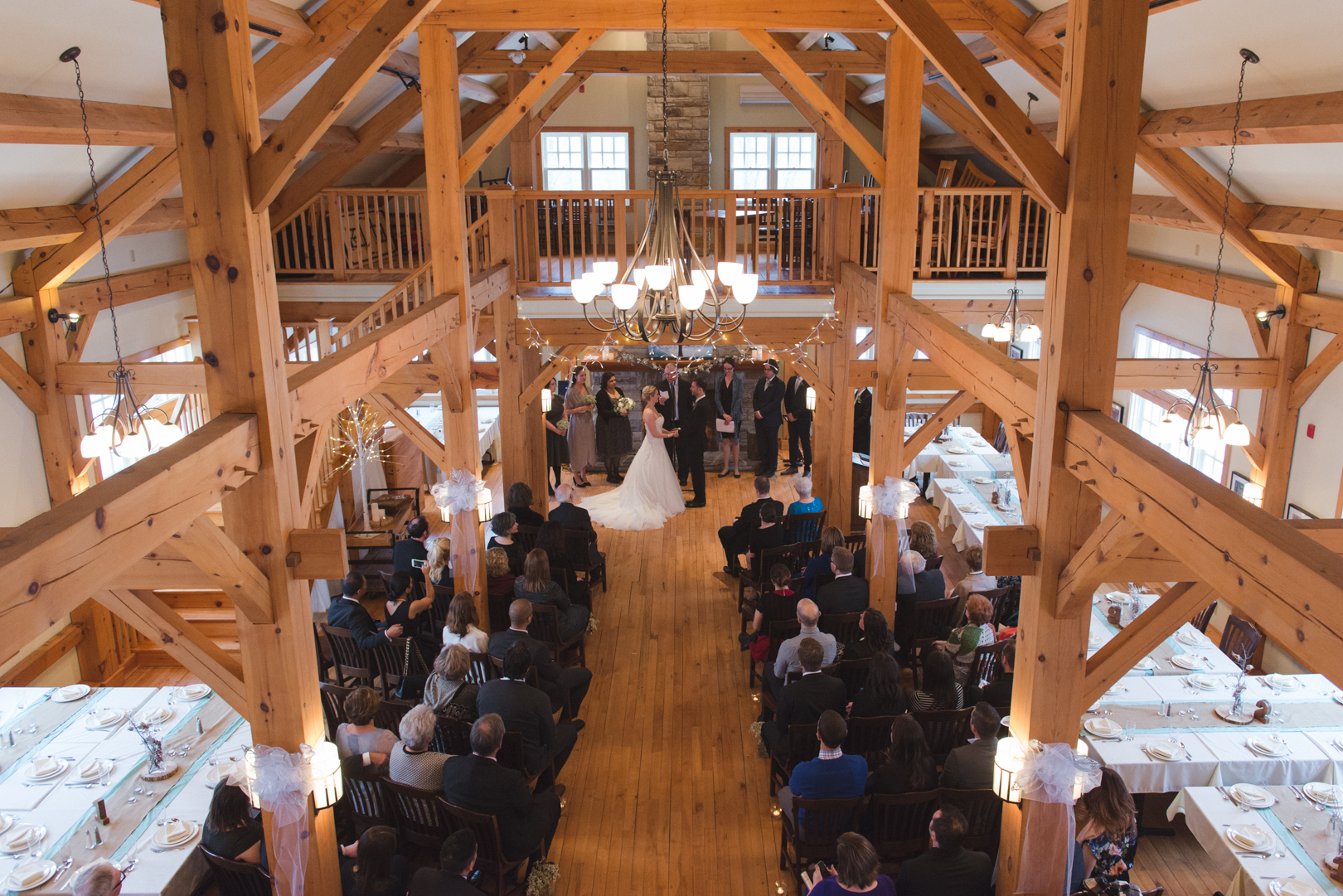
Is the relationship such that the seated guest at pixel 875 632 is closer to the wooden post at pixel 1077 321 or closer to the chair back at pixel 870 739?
the chair back at pixel 870 739

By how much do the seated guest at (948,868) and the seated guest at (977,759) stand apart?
0.54 meters

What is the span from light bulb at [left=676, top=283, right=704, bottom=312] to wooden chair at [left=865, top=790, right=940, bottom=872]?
2.79 metres

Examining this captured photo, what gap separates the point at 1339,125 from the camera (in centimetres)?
491

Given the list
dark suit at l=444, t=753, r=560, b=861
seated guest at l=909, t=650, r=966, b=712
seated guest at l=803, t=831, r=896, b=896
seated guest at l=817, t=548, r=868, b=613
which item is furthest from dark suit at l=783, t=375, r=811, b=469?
seated guest at l=803, t=831, r=896, b=896

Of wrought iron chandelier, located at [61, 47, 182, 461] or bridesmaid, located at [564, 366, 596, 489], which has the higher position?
wrought iron chandelier, located at [61, 47, 182, 461]

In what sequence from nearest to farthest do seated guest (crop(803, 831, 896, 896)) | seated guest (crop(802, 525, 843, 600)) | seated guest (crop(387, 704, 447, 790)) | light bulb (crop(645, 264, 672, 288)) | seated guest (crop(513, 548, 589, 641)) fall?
seated guest (crop(803, 831, 896, 896)) → seated guest (crop(387, 704, 447, 790)) → light bulb (crop(645, 264, 672, 288)) → seated guest (crop(513, 548, 589, 641)) → seated guest (crop(802, 525, 843, 600))

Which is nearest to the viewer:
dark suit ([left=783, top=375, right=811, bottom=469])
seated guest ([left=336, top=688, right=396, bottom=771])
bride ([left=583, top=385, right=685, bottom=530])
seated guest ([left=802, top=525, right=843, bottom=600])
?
seated guest ([left=336, top=688, right=396, bottom=771])

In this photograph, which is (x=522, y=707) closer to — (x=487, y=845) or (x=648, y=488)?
(x=487, y=845)

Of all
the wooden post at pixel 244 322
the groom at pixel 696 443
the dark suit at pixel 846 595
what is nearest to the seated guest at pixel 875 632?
the dark suit at pixel 846 595

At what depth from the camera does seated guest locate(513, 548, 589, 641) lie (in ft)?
21.2

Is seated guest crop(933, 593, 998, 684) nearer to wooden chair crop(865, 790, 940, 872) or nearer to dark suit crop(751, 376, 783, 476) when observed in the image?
wooden chair crop(865, 790, 940, 872)

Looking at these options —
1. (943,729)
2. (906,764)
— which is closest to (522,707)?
(906,764)

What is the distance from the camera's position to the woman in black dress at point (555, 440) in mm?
11516

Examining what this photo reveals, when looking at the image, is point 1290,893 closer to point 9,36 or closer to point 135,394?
point 9,36
